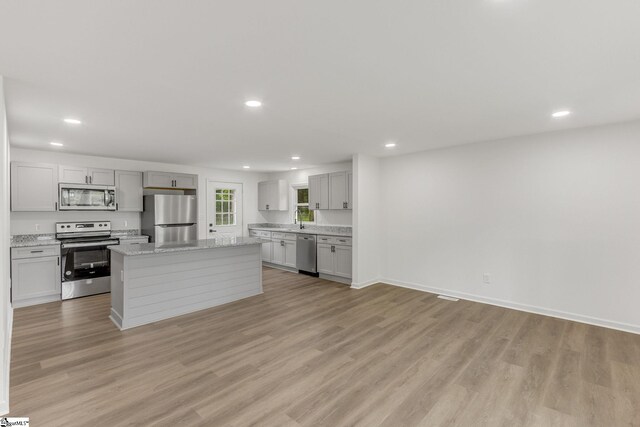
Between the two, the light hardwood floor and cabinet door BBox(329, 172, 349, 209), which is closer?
the light hardwood floor

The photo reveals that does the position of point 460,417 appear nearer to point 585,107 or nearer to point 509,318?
point 509,318

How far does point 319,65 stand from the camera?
213 cm

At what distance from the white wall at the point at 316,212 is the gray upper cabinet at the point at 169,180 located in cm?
231

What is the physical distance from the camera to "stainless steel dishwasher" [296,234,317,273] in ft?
20.7

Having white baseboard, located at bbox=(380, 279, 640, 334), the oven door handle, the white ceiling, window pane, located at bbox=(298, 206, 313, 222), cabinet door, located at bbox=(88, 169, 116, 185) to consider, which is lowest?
white baseboard, located at bbox=(380, 279, 640, 334)

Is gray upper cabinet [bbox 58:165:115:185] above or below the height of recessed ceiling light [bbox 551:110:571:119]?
below

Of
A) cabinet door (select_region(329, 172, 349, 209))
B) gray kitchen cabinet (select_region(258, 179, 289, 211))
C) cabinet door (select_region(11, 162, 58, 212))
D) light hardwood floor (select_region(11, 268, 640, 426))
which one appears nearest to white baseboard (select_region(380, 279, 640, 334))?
light hardwood floor (select_region(11, 268, 640, 426))

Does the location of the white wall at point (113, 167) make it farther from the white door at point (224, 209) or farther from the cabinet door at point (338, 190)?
the cabinet door at point (338, 190)

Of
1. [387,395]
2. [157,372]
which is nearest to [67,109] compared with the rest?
[157,372]

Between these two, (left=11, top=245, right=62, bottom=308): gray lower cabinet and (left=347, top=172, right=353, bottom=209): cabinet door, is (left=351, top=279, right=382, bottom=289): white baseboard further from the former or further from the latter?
(left=11, top=245, right=62, bottom=308): gray lower cabinet

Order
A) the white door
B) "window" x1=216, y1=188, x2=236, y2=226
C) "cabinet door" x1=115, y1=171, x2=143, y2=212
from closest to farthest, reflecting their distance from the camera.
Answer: "cabinet door" x1=115, y1=171, x2=143, y2=212, the white door, "window" x1=216, y1=188, x2=236, y2=226

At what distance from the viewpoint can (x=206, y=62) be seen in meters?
2.09

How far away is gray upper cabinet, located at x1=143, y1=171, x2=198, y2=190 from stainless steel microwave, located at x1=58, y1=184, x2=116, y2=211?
603mm

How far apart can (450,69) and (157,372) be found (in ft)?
11.2
